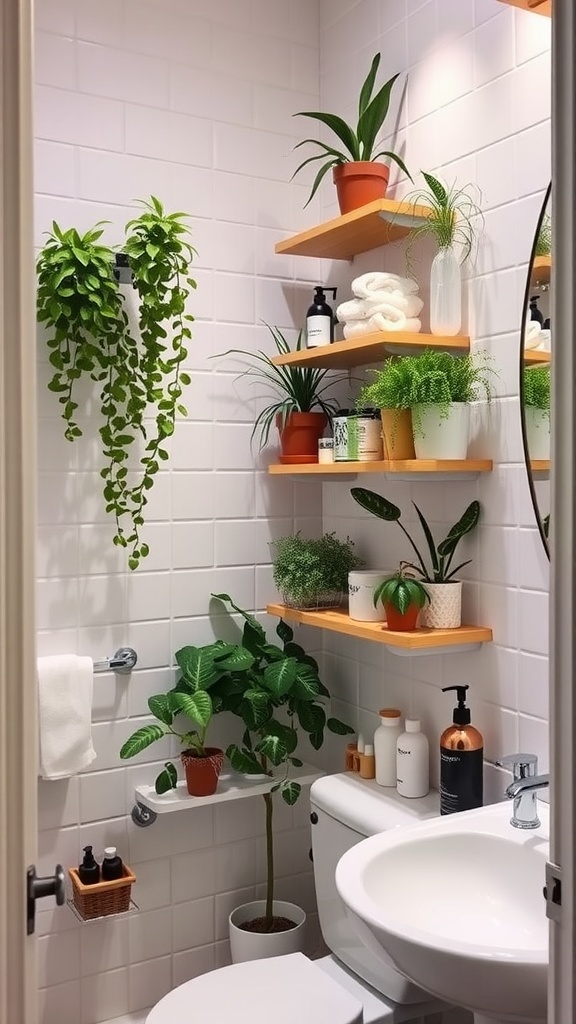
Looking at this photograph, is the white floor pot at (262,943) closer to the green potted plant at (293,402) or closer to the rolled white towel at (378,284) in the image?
the green potted plant at (293,402)

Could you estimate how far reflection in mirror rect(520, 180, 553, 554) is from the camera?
5.64ft

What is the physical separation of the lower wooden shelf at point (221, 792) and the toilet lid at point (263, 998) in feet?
1.25

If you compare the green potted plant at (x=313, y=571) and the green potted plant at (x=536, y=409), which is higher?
the green potted plant at (x=536, y=409)

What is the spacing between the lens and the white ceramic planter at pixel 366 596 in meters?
2.06

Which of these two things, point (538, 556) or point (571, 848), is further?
point (538, 556)

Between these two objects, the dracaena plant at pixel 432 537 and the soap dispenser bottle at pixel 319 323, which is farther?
the soap dispenser bottle at pixel 319 323

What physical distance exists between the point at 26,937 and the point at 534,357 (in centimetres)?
131

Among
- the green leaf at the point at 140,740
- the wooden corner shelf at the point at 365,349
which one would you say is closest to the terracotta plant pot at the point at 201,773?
the green leaf at the point at 140,740

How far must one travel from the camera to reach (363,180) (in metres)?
2.07

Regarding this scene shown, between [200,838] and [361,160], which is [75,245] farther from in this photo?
[200,838]

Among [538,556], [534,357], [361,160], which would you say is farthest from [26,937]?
[361,160]

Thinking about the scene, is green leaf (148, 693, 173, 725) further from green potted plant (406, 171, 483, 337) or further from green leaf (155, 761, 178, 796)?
green potted plant (406, 171, 483, 337)

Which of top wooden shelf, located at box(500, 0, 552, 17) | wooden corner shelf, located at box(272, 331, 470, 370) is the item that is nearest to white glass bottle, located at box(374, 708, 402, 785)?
wooden corner shelf, located at box(272, 331, 470, 370)

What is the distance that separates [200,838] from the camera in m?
2.33
